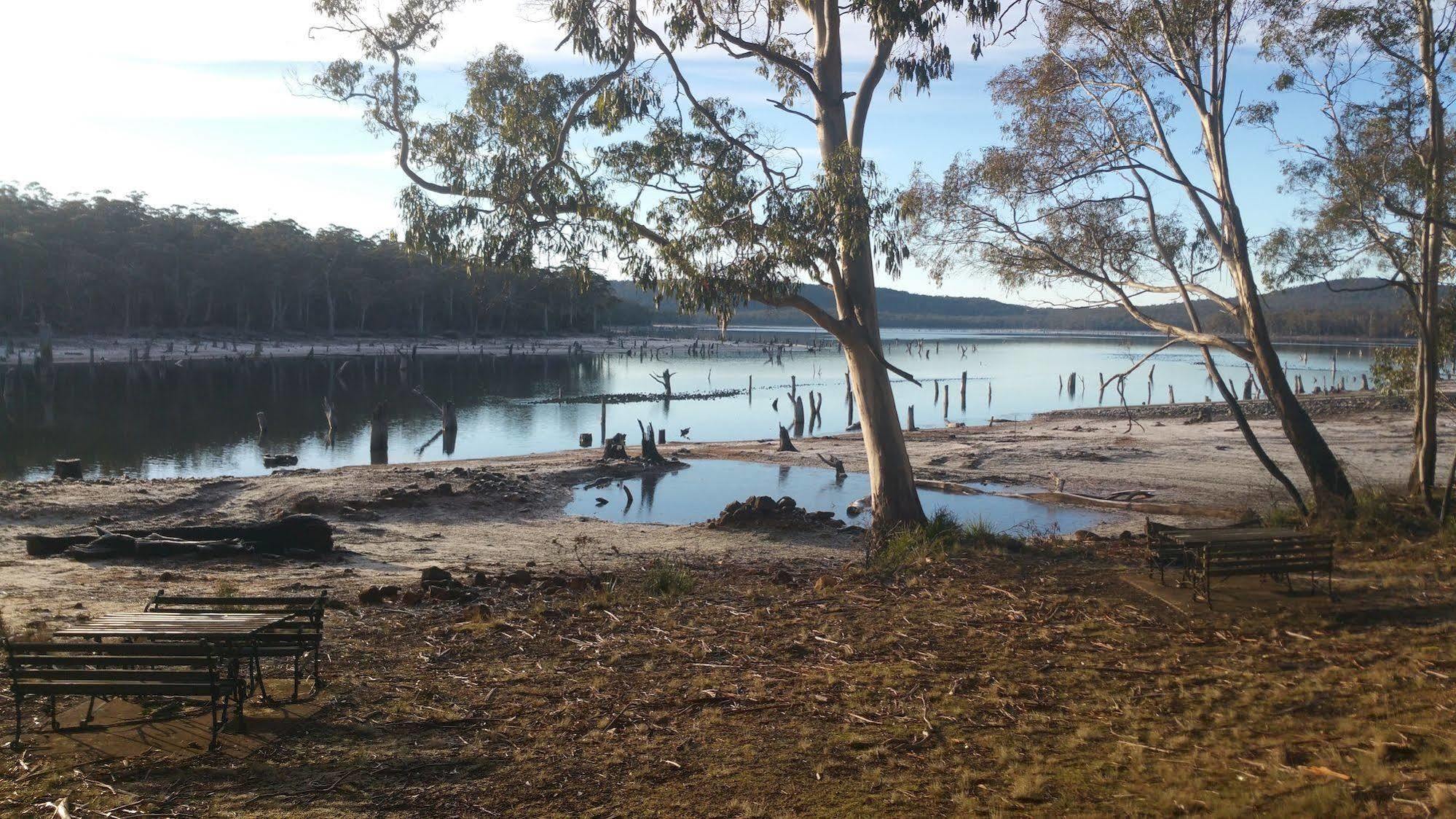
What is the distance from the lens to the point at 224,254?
69.4 meters

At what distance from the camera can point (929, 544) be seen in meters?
9.55

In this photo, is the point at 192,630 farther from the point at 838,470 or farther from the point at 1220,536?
the point at 838,470

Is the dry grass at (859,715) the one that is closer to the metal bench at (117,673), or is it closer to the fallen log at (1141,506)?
the metal bench at (117,673)

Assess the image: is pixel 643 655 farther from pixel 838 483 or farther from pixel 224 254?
pixel 224 254

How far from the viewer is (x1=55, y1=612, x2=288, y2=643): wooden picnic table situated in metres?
4.60

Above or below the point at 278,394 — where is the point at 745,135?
above

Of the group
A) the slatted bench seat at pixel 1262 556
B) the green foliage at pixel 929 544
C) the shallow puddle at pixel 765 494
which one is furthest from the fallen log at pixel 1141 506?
the slatted bench seat at pixel 1262 556

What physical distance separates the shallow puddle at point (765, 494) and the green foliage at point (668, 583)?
22.8 ft

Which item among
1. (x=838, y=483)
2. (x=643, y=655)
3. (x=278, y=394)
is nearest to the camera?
(x=643, y=655)

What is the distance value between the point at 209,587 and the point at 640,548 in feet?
16.8

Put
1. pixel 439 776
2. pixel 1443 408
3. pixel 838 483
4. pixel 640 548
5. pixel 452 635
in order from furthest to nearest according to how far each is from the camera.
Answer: pixel 1443 408
pixel 838 483
pixel 640 548
pixel 452 635
pixel 439 776

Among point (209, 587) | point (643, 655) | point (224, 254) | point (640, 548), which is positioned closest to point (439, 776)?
point (643, 655)

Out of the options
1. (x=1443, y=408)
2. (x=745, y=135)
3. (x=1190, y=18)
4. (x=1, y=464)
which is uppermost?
(x=1190, y=18)

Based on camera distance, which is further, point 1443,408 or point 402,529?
point 1443,408
